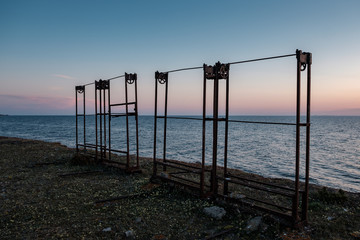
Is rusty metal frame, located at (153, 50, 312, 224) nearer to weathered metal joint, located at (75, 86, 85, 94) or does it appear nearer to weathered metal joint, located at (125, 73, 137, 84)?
weathered metal joint, located at (125, 73, 137, 84)

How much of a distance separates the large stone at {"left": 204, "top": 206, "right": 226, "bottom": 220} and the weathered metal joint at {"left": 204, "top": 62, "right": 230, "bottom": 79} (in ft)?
13.0

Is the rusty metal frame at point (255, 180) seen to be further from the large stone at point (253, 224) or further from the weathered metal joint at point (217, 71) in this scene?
the large stone at point (253, 224)

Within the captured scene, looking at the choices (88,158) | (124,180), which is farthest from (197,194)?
(88,158)

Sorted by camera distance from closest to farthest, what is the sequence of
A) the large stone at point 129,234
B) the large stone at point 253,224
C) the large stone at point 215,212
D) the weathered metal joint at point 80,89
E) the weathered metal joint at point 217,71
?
the large stone at point 129,234 < the large stone at point 253,224 < the large stone at point 215,212 < the weathered metal joint at point 217,71 < the weathered metal joint at point 80,89

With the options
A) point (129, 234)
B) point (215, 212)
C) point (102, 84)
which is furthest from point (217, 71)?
point (102, 84)

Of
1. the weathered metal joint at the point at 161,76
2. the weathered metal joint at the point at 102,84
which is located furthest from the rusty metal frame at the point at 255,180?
the weathered metal joint at the point at 102,84

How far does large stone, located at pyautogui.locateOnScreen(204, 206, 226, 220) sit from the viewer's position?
6930 mm

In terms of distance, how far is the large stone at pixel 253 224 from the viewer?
617 centimetres

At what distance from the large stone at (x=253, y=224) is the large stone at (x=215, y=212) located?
0.84m

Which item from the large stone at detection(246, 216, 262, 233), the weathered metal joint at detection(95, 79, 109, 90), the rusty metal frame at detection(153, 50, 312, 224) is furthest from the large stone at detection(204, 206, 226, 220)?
the weathered metal joint at detection(95, 79, 109, 90)

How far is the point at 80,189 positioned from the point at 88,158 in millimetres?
5252

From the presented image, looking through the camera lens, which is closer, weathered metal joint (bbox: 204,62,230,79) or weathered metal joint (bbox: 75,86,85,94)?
weathered metal joint (bbox: 204,62,230,79)

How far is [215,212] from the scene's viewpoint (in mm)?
7059

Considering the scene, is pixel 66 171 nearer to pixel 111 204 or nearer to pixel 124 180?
pixel 124 180
